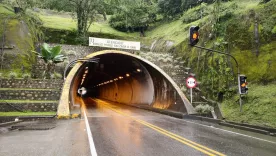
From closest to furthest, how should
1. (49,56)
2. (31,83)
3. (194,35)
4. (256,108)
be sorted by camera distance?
(194,35) → (256,108) → (31,83) → (49,56)

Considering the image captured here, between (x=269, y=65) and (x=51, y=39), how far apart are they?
32.2m

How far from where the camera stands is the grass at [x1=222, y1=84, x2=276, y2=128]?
1385 cm

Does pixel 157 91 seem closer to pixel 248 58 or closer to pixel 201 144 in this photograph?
pixel 248 58

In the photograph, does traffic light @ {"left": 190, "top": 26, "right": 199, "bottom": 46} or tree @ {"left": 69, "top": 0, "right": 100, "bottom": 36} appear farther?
tree @ {"left": 69, "top": 0, "right": 100, "bottom": 36}

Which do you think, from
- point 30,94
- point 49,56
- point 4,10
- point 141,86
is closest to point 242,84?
point 30,94

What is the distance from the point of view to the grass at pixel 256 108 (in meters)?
13.9

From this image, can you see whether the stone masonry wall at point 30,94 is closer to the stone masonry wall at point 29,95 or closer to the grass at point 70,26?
the stone masonry wall at point 29,95

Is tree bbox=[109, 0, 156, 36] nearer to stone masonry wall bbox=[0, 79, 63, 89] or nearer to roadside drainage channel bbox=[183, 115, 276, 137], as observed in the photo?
stone masonry wall bbox=[0, 79, 63, 89]

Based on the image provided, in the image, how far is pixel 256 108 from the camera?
1509cm

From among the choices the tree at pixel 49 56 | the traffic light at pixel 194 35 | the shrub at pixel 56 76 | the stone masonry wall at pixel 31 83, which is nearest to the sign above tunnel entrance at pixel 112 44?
the tree at pixel 49 56

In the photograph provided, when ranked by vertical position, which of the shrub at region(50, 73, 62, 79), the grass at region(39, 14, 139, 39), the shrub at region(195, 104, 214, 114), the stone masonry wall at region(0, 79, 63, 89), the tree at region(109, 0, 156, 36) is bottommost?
the shrub at region(195, 104, 214, 114)

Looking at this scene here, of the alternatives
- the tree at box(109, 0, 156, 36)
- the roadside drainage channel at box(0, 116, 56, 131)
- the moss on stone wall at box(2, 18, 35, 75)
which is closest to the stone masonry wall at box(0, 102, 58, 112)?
the roadside drainage channel at box(0, 116, 56, 131)

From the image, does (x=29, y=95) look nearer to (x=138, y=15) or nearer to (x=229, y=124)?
(x=229, y=124)

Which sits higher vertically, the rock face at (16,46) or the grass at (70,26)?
the grass at (70,26)
